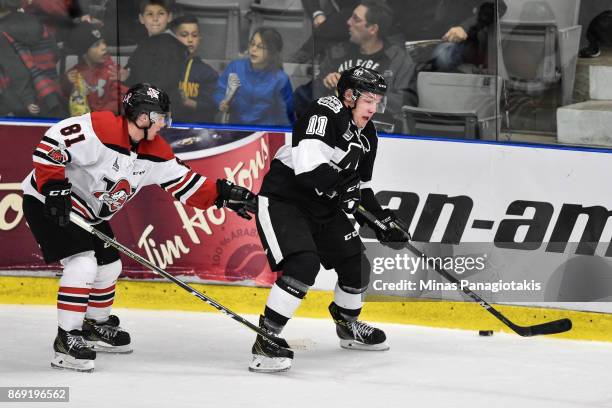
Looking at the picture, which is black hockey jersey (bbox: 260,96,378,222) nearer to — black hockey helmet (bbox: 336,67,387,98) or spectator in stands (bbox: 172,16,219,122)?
black hockey helmet (bbox: 336,67,387,98)

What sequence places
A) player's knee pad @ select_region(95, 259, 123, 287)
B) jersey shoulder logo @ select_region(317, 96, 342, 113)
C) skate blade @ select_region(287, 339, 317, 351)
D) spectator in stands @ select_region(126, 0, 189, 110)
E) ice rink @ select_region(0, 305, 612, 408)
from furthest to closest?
1. spectator in stands @ select_region(126, 0, 189, 110)
2. skate blade @ select_region(287, 339, 317, 351)
3. player's knee pad @ select_region(95, 259, 123, 287)
4. jersey shoulder logo @ select_region(317, 96, 342, 113)
5. ice rink @ select_region(0, 305, 612, 408)

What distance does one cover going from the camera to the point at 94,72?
6090mm

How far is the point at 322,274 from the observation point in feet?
18.8

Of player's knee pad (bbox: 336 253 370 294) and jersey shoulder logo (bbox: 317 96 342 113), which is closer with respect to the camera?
jersey shoulder logo (bbox: 317 96 342 113)

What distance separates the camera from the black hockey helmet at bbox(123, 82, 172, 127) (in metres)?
4.68

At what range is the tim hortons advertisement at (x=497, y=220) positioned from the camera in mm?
5328

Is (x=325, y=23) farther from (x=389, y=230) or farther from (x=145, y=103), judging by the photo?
(x=145, y=103)

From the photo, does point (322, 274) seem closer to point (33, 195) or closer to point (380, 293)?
point (380, 293)

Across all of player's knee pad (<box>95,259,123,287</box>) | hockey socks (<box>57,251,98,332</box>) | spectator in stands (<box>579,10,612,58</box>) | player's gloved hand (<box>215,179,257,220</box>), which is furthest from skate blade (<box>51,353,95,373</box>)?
spectator in stands (<box>579,10,612,58</box>)

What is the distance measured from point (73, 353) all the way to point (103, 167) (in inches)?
27.8

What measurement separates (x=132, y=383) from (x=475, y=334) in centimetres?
162

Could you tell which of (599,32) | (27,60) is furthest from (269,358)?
(27,60)

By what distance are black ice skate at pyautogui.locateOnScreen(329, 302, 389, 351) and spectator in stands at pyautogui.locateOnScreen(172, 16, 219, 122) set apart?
1.31 m

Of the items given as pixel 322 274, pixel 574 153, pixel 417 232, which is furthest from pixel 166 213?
pixel 574 153
